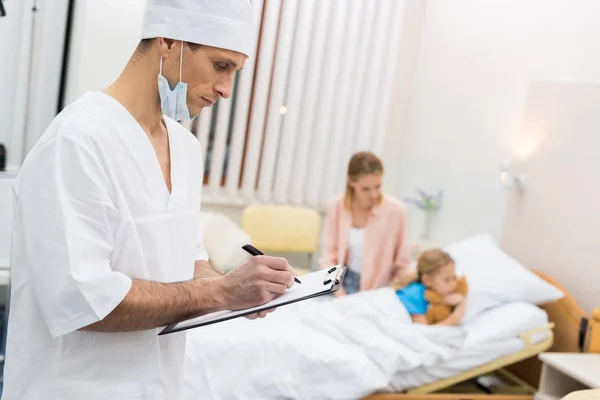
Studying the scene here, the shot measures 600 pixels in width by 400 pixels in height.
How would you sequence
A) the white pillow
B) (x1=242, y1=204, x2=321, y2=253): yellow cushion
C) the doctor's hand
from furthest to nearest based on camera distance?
(x1=242, y1=204, x2=321, y2=253): yellow cushion
the white pillow
the doctor's hand

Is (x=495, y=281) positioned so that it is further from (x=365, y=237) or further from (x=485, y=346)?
(x=365, y=237)

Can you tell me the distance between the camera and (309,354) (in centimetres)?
284

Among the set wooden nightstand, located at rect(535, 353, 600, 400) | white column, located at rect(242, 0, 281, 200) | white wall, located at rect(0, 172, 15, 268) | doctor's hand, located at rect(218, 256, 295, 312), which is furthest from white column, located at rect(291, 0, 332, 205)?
doctor's hand, located at rect(218, 256, 295, 312)

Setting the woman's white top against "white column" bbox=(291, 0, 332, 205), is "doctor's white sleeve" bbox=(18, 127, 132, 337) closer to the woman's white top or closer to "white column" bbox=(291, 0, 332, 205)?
the woman's white top

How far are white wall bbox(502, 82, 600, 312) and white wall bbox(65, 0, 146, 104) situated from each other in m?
1.93

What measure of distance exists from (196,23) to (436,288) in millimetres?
2206

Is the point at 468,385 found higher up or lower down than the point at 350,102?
lower down

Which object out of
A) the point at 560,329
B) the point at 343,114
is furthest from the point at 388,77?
the point at 560,329

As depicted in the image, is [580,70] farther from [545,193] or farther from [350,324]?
[350,324]

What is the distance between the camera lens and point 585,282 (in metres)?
3.24

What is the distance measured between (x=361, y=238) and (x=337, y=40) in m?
1.66

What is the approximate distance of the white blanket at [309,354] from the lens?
2.72m

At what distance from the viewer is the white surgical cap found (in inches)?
54.9

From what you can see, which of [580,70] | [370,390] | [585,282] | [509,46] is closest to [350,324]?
[370,390]
